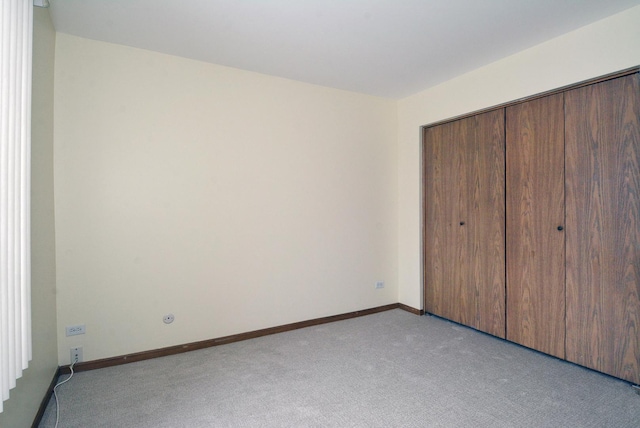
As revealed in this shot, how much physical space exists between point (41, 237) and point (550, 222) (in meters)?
3.82

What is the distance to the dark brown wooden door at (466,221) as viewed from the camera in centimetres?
327

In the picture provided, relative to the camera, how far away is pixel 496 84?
3.20 m

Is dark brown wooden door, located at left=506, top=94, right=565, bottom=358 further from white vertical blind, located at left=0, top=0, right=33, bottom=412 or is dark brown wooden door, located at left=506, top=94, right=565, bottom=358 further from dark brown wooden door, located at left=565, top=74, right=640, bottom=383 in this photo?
white vertical blind, located at left=0, top=0, right=33, bottom=412

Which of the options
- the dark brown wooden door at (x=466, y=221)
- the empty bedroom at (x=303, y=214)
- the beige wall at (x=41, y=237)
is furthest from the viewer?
the dark brown wooden door at (x=466, y=221)

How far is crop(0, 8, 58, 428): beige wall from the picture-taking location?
192 cm

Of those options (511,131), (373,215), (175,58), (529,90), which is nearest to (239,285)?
(373,215)

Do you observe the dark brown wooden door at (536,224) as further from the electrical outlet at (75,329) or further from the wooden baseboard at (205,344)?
the electrical outlet at (75,329)

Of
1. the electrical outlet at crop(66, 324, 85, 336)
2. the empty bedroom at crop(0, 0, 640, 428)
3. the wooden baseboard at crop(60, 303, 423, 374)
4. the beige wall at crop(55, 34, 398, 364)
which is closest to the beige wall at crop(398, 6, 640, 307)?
the empty bedroom at crop(0, 0, 640, 428)

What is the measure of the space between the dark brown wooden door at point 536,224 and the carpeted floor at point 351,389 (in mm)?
247

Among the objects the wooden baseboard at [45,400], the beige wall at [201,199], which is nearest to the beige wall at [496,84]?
the beige wall at [201,199]

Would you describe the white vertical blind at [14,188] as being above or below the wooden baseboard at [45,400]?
above

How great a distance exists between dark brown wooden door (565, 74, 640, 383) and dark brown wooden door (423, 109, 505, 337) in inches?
23.6

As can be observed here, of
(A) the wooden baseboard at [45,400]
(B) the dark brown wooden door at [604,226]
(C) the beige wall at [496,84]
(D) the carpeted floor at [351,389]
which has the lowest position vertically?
(D) the carpeted floor at [351,389]

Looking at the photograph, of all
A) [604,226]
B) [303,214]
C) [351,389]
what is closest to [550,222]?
[604,226]
